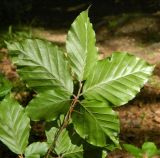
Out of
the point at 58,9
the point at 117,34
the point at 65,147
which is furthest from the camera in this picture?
the point at 58,9

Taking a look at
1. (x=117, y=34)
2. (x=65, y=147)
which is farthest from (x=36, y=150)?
(x=117, y=34)

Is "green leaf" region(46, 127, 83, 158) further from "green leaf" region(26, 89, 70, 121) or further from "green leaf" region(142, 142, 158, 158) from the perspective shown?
"green leaf" region(142, 142, 158, 158)

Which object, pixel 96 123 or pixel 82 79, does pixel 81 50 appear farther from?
pixel 96 123

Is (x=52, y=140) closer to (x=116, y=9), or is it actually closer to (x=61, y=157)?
(x=61, y=157)


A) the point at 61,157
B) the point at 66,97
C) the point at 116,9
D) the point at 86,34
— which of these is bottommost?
the point at 116,9

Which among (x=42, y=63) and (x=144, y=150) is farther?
(x=144, y=150)

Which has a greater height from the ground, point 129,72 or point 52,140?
point 129,72

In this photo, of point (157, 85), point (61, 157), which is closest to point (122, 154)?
point (157, 85)

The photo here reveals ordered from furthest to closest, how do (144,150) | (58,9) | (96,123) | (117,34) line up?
(58,9) → (117,34) → (144,150) → (96,123)
